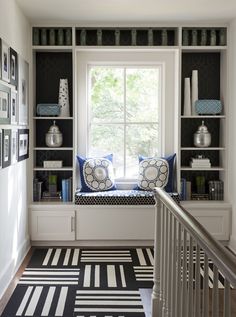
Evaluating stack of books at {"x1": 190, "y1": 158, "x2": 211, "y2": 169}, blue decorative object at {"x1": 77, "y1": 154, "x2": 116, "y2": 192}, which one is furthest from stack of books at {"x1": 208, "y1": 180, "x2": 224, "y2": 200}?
blue decorative object at {"x1": 77, "y1": 154, "x2": 116, "y2": 192}

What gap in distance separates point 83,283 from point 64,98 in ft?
7.50

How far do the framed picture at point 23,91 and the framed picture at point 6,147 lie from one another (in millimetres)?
630

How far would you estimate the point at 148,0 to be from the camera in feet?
14.9

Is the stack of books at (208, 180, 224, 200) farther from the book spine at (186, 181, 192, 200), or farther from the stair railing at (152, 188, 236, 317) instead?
the stair railing at (152, 188, 236, 317)

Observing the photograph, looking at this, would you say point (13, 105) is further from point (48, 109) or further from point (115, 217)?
point (115, 217)

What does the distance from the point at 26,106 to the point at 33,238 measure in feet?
4.80

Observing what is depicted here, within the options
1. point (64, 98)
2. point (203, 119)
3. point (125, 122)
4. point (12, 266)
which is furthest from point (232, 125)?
point (12, 266)

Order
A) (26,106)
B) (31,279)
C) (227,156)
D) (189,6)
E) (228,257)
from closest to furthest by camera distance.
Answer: (228,257), (31,279), (189,6), (26,106), (227,156)

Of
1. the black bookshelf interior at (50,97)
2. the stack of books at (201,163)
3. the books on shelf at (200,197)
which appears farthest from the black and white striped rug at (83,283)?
the stack of books at (201,163)

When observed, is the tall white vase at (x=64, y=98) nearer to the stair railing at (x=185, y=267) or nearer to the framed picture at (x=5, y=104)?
the framed picture at (x=5, y=104)

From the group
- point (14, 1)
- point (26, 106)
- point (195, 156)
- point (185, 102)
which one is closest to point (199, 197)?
point (195, 156)

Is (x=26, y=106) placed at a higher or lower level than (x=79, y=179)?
higher

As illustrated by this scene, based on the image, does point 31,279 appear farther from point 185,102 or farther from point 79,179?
point 185,102

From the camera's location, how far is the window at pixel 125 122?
5918 millimetres
